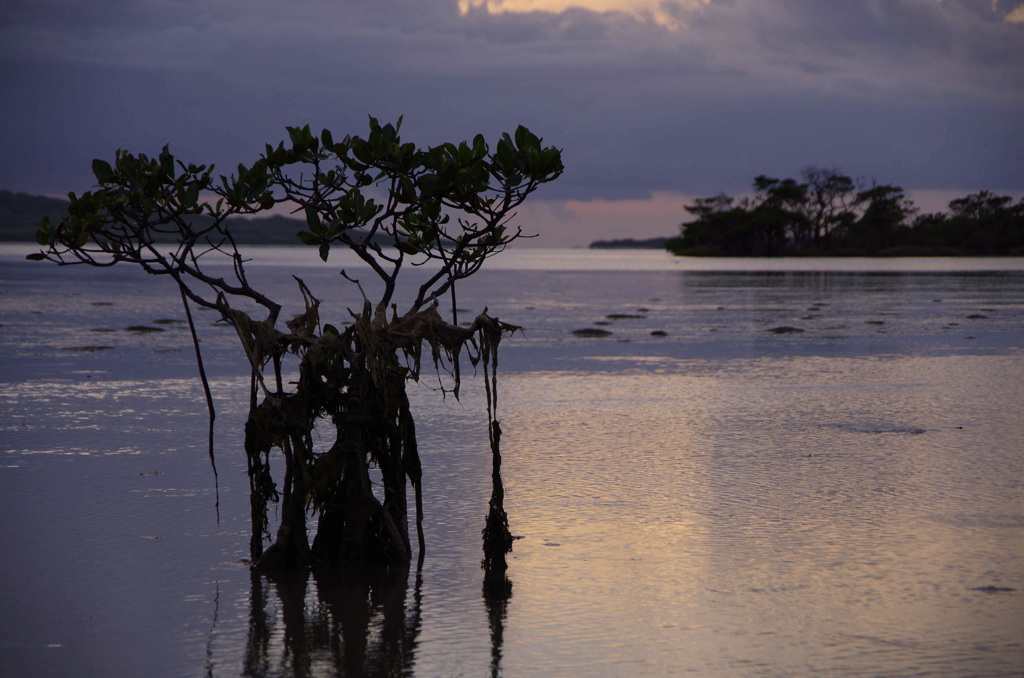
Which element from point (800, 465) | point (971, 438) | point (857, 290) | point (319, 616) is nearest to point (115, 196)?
point (319, 616)

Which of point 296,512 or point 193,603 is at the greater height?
point 296,512

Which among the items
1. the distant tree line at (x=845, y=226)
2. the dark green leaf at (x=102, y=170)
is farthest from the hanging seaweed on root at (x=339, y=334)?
the distant tree line at (x=845, y=226)

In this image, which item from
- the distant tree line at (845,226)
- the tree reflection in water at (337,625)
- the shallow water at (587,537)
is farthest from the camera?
the distant tree line at (845,226)

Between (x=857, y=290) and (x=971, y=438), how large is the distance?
3808cm

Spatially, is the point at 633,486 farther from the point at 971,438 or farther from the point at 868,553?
the point at 971,438

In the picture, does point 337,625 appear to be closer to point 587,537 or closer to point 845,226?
point 587,537

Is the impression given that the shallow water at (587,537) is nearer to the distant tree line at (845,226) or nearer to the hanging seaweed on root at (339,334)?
the hanging seaweed on root at (339,334)

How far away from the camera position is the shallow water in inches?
213

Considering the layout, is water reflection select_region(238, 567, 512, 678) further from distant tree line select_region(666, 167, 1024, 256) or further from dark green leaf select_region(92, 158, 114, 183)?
distant tree line select_region(666, 167, 1024, 256)

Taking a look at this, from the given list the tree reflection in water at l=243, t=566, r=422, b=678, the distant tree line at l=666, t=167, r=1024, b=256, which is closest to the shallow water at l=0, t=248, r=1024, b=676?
the tree reflection in water at l=243, t=566, r=422, b=678

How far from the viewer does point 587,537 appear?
729 cm

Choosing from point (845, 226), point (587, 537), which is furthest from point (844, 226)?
point (587, 537)

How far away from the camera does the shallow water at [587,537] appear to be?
5.41 meters

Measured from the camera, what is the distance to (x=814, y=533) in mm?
7340
